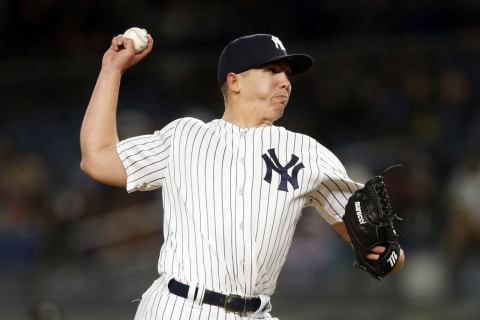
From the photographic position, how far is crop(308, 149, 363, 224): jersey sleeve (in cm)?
327

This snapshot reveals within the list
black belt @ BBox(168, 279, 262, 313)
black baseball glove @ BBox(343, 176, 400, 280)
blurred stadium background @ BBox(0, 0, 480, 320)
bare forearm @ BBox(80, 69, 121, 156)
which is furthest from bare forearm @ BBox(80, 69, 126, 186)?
blurred stadium background @ BBox(0, 0, 480, 320)

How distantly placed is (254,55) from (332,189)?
1.81 feet

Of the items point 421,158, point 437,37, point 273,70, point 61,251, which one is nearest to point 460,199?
point 421,158

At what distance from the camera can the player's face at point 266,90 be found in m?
3.33

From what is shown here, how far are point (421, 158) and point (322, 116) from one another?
102cm

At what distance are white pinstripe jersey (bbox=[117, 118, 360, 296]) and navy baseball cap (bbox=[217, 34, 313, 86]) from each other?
0.79 ft

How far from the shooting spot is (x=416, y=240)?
7.02 metres

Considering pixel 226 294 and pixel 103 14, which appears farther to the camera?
pixel 103 14

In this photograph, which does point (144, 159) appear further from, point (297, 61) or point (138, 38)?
point (297, 61)

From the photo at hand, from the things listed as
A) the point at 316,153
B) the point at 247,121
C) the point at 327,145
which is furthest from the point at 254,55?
the point at 327,145

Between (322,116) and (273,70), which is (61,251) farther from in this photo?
(273,70)

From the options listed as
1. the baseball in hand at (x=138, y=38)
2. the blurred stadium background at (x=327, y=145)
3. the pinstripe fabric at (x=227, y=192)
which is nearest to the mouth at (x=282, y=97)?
the pinstripe fabric at (x=227, y=192)

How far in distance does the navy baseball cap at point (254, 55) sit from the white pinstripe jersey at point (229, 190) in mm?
240

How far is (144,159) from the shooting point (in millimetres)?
3211
